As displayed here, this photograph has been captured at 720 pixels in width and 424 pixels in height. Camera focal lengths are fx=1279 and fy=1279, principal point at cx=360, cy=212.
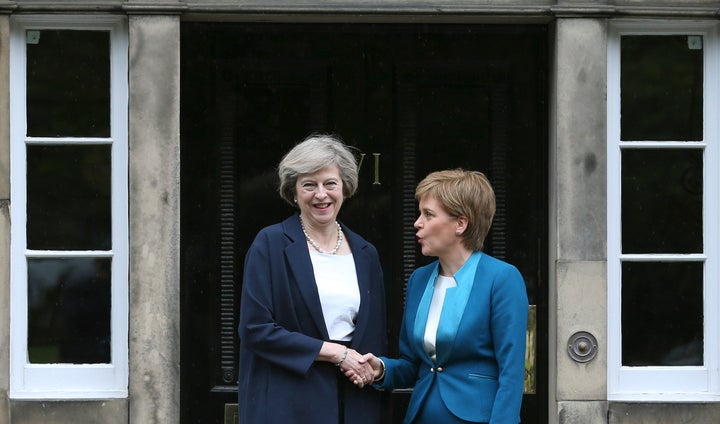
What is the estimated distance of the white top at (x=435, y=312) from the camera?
480cm

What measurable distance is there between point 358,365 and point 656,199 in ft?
7.05

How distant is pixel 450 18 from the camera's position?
628 centimetres

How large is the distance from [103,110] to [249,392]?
1910 mm

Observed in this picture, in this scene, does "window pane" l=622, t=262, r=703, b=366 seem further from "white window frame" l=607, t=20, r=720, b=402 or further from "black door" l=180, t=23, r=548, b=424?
"black door" l=180, t=23, r=548, b=424

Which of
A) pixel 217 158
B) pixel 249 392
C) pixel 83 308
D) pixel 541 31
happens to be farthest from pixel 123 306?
pixel 541 31

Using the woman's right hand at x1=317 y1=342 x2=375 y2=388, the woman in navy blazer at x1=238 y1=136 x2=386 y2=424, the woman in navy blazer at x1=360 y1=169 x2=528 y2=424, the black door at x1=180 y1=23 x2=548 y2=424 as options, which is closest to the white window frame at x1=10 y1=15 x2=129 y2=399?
the black door at x1=180 y1=23 x2=548 y2=424

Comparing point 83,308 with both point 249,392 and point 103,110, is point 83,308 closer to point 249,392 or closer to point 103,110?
point 103,110

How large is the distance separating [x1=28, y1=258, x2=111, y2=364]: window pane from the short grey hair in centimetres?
159

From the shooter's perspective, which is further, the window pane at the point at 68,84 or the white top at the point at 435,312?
the window pane at the point at 68,84

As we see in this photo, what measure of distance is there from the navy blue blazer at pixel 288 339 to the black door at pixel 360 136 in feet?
4.71

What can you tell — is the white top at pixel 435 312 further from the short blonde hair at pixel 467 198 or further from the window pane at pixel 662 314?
the window pane at pixel 662 314

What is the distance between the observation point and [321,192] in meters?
4.98

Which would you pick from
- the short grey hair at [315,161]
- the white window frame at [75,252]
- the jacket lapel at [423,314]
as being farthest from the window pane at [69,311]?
the jacket lapel at [423,314]

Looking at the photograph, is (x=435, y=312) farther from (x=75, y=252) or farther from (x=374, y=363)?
(x=75, y=252)
